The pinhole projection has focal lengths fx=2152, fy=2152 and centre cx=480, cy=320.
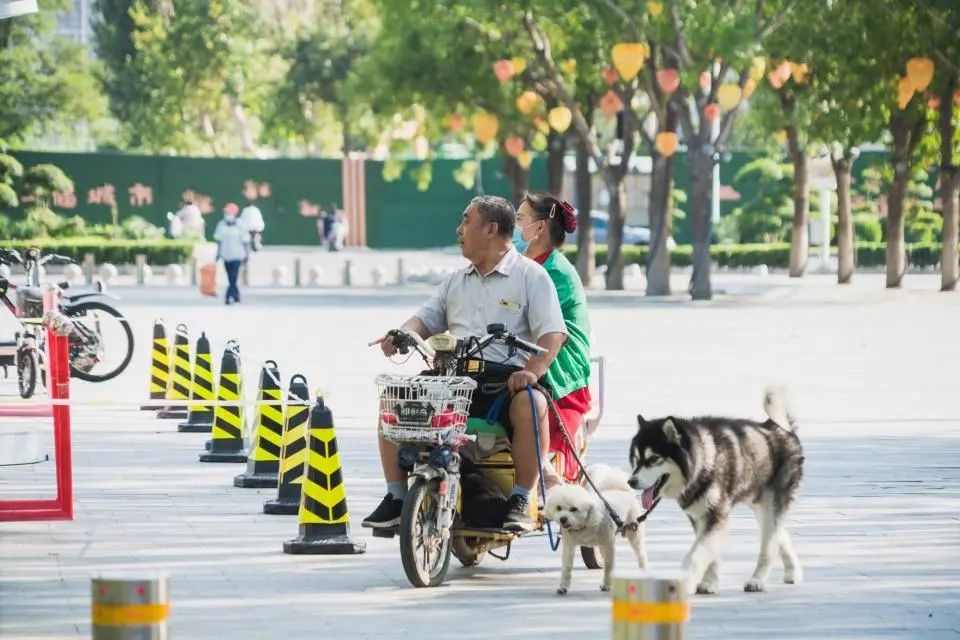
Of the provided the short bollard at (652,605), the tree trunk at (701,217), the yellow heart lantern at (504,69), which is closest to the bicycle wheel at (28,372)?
the short bollard at (652,605)

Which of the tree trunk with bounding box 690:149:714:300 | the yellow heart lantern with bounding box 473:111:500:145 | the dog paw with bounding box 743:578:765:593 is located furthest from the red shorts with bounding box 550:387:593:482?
the yellow heart lantern with bounding box 473:111:500:145

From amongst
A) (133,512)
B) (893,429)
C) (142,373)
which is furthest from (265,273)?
(133,512)

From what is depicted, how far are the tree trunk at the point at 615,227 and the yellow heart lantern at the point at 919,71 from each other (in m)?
7.29

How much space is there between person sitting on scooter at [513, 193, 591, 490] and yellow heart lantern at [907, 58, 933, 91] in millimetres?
26397

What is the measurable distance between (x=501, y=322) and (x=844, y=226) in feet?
121

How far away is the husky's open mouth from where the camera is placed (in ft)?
28.3

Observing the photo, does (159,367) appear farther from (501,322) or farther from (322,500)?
(501,322)

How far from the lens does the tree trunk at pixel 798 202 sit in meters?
46.6

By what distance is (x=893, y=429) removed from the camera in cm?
1617

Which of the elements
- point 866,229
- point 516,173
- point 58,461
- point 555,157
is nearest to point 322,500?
point 58,461

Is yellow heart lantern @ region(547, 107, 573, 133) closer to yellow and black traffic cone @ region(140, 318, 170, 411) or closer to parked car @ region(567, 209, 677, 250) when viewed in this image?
yellow and black traffic cone @ region(140, 318, 170, 411)

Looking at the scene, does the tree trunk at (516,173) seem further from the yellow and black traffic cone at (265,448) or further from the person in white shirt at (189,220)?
the yellow and black traffic cone at (265,448)

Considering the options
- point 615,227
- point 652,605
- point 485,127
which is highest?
point 485,127

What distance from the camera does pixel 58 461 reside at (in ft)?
36.1
